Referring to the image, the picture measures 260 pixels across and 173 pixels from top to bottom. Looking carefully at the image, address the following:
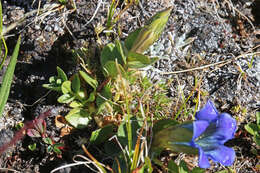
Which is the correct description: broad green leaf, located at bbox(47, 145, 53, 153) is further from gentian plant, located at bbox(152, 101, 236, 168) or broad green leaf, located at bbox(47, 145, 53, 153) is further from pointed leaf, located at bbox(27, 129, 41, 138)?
gentian plant, located at bbox(152, 101, 236, 168)

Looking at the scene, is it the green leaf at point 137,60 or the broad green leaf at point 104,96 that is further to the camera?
the broad green leaf at point 104,96

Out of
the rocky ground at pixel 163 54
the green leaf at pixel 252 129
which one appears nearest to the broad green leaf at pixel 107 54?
the rocky ground at pixel 163 54

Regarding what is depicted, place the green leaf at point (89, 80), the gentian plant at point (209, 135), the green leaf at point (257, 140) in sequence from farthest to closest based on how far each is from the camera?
the green leaf at point (257, 140) < the green leaf at point (89, 80) < the gentian plant at point (209, 135)

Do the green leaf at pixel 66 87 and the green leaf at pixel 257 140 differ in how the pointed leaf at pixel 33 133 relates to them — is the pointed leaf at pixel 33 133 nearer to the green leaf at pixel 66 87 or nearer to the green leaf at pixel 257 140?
the green leaf at pixel 66 87

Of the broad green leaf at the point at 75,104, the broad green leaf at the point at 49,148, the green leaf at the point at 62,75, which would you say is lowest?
the broad green leaf at the point at 49,148

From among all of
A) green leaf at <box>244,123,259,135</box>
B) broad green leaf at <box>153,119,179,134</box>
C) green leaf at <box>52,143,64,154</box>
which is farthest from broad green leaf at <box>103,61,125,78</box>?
green leaf at <box>244,123,259,135</box>

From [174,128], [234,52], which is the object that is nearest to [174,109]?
[174,128]

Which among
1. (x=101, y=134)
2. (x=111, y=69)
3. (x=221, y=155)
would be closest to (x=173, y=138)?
(x=221, y=155)

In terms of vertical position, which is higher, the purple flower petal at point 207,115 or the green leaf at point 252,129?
the purple flower petal at point 207,115

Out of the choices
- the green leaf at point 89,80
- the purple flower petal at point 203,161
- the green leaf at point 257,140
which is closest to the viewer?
the purple flower petal at point 203,161
